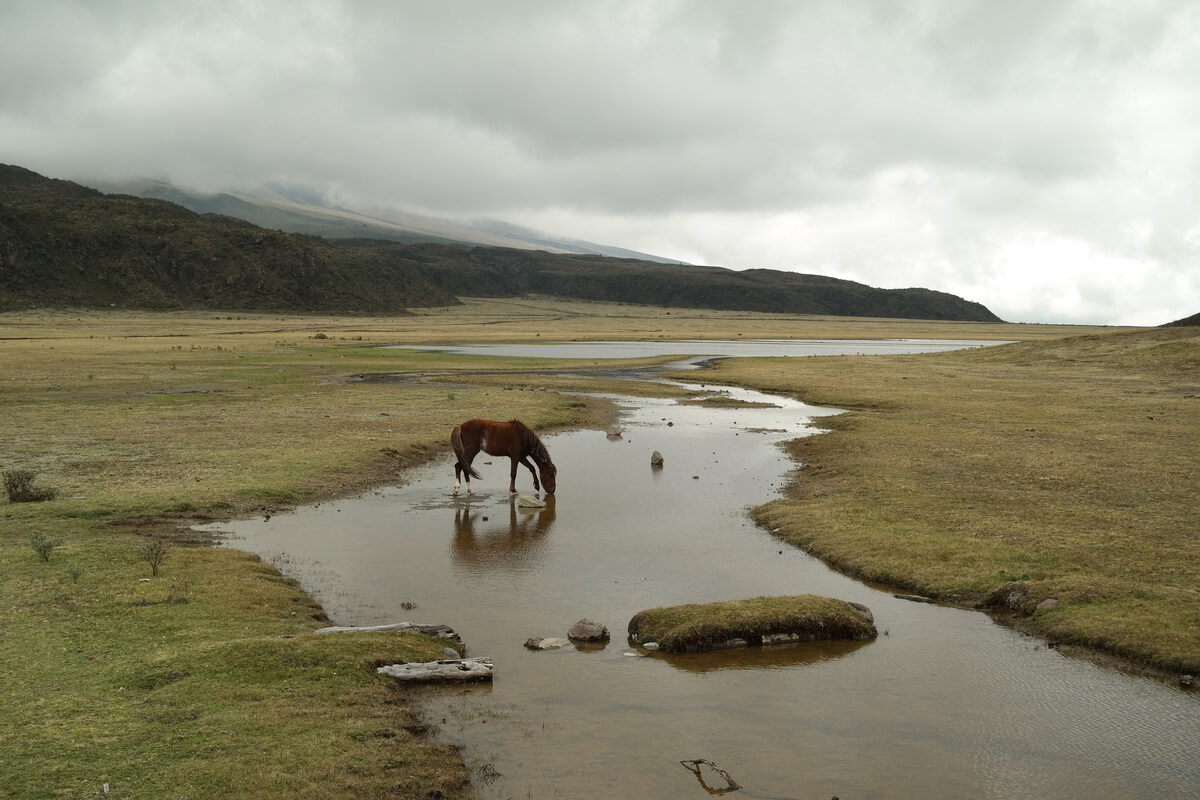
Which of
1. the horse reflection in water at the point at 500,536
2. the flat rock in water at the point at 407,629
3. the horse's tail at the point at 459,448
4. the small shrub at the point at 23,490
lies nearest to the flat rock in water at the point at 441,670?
the flat rock in water at the point at 407,629

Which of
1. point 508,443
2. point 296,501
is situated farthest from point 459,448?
point 296,501

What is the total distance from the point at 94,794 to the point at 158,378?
177ft

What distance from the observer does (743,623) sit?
13.9 metres

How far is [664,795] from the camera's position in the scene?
9.17 m

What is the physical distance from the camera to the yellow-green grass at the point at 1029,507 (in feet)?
48.5

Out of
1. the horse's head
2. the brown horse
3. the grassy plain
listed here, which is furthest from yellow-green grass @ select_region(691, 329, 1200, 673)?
the brown horse

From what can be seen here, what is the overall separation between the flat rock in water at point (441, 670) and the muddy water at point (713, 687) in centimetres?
30

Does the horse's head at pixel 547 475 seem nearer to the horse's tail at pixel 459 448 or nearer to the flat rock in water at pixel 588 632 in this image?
the horse's tail at pixel 459 448

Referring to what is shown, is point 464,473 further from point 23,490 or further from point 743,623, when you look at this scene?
point 743,623

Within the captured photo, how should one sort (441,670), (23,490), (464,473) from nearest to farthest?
1. (441,670)
2. (23,490)
3. (464,473)

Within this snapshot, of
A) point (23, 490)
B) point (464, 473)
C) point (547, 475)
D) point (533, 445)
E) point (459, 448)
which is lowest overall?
point (23, 490)

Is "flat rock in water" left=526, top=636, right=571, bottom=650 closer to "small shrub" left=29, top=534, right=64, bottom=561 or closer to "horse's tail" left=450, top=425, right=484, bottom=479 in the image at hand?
"small shrub" left=29, top=534, right=64, bottom=561

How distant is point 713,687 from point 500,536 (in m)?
9.30

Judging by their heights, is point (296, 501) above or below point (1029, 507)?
below
